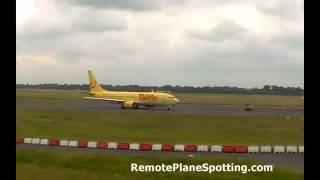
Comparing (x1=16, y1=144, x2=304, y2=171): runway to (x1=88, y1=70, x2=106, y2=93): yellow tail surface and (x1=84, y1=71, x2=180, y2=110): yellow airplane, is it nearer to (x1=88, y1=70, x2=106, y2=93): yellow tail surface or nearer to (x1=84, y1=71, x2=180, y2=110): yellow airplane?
(x1=84, y1=71, x2=180, y2=110): yellow airplane

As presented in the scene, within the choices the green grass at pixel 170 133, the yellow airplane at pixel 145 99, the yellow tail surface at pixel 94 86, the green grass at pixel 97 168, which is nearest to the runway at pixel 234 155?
the green grass at pixel 97 168

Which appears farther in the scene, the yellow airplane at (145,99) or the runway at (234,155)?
the yellow airplane at (145,99)

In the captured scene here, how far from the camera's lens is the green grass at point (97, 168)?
1994 centimetres

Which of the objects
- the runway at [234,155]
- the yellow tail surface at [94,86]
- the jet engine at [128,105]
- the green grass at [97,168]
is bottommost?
the runway at [234,155]

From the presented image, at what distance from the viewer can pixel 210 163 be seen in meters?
23.5

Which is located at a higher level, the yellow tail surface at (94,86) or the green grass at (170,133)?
the yellow tail surface at (94,86)

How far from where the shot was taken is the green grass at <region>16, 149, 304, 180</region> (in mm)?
19938

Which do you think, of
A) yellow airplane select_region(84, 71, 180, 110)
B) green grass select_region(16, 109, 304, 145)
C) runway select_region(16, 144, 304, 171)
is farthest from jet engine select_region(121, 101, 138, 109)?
runway select_region(16, 144, 304, 171)

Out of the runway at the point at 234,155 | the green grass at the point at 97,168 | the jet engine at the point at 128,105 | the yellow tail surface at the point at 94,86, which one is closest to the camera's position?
the green grass at the point at 97,168

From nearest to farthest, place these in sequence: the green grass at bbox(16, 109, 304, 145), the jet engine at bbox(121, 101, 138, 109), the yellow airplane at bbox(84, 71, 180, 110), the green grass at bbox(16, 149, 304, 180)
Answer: the green grass at bbox(16, 149, 304, 180), the green grass at bbox(16, 109, 304, 145), the jet engine at bbox(121, 101, 138, 109), the yellow airplane at bbox(84, 71, 180, 110)

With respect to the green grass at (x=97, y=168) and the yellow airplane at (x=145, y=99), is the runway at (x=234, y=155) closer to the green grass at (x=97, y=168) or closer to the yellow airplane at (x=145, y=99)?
the green grass at (x=97, y=168)

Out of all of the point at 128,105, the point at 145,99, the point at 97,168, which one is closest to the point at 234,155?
the point at 97,168

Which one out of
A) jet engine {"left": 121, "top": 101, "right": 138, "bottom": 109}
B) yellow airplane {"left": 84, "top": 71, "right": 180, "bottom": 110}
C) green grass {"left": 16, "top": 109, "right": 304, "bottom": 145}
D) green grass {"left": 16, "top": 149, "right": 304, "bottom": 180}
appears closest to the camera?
green grass {"left": 16, "top": 149, "right": 304, "bottom": 180}
